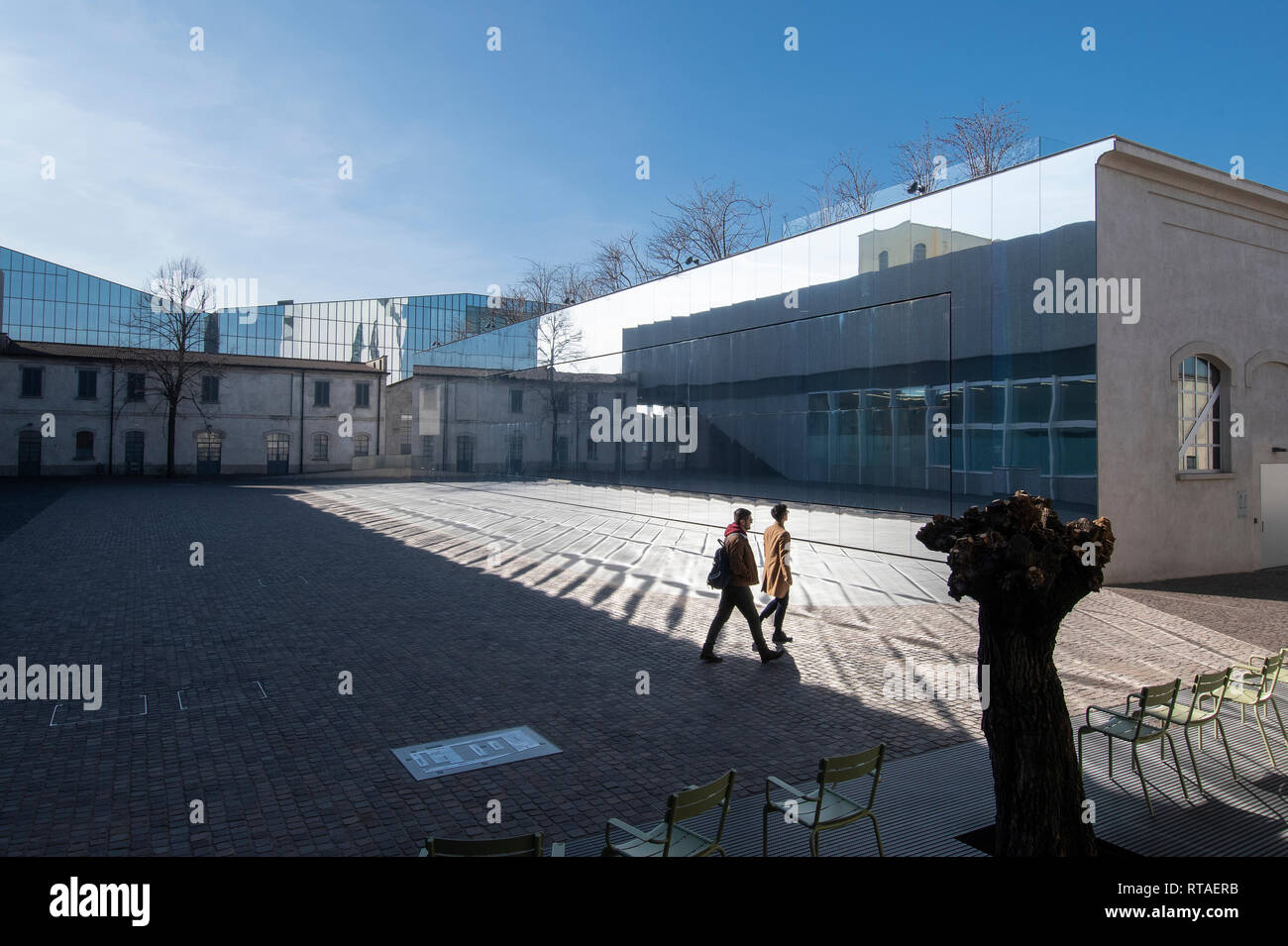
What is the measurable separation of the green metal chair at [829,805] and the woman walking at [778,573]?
4.62 m

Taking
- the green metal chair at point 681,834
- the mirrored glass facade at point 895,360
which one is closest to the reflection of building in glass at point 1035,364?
the mirrored glass facade at point 895,360

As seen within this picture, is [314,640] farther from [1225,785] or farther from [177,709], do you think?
[1225,785]

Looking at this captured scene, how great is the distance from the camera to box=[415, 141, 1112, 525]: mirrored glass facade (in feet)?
46.9

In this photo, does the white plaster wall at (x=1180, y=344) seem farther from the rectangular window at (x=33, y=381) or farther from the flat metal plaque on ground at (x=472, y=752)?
the rectangular window at (x=33, y=381)

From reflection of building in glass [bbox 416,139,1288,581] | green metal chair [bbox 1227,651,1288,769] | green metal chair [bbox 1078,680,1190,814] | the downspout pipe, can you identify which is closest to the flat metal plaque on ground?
green metal chair [bbox 1078,680,1190,814]

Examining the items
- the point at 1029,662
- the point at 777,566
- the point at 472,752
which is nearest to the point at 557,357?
the point at 777,566

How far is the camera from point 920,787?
19.4ft

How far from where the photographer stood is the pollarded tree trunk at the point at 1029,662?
4.28m

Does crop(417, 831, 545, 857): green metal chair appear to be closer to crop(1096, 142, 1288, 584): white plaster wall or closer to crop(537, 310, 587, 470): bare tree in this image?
crop(1096, 142, 1288, 584): white plaster wall

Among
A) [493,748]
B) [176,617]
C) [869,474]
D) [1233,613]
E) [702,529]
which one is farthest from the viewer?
[702,529]

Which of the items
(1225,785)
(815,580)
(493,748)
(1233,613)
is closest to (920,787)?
(1225,785)

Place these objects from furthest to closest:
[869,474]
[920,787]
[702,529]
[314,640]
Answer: [702,529], [869,474], [314,640], [920,787]

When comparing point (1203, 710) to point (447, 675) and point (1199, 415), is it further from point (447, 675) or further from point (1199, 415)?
point (1199, 415)

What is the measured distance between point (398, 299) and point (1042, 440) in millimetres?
79009
